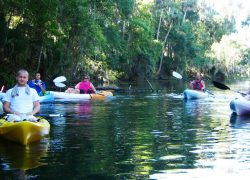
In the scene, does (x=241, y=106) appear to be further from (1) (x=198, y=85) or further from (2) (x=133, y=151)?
(1) (x=198, y=85)

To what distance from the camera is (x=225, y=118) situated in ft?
39.4

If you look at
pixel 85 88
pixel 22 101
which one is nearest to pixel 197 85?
pixel 85 88

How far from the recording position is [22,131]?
7.34m

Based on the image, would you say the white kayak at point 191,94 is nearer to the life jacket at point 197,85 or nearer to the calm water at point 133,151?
the life jacket at point 197,85

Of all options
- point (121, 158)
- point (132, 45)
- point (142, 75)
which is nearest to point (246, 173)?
point (121, 158)

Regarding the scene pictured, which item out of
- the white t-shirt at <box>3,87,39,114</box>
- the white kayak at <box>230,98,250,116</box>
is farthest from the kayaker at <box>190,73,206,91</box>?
Answer: the white t-shirt at <box>3,87,39,114</box>

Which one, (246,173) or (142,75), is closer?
(246,173)

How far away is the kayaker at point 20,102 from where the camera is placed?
7.55m

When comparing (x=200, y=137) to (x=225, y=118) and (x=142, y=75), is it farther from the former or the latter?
(x=142, y=75)

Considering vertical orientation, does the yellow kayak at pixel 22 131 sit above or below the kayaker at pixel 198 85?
below

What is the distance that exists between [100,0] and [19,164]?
2445 cm

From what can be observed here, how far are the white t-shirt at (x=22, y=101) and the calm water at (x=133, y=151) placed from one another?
2.00 ft

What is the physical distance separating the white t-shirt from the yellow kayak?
27cm

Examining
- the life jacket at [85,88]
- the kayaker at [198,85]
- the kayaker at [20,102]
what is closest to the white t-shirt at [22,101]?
the kayaker at [20,102]
